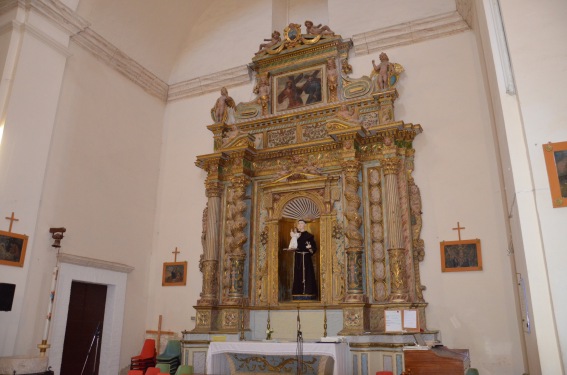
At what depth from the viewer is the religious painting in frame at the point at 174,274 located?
10.1 metres

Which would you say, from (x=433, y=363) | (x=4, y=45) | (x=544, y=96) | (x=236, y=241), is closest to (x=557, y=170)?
(x=544, y=96)

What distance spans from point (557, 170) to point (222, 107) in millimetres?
6719

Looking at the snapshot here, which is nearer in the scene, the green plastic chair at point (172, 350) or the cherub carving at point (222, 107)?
the green plastic chair at point (172, 350)

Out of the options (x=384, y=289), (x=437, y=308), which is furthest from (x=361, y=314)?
(x=437, y=308)

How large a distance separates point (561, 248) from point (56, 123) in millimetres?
8068

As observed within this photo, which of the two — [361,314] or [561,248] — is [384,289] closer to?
[361,314]

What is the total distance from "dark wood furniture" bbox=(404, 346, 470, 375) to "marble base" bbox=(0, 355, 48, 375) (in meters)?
5.08

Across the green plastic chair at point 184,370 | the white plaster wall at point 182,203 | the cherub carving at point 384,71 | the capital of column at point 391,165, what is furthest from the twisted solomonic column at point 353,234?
the white plaster wall at point 182,203

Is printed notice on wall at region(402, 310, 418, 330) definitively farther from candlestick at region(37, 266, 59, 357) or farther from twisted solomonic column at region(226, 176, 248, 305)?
candlestick at region(37, 266, 59, 357)

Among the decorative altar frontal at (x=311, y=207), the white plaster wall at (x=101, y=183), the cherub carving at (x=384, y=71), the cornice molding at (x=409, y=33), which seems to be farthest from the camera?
the cornice molding at (x=409, y=33)

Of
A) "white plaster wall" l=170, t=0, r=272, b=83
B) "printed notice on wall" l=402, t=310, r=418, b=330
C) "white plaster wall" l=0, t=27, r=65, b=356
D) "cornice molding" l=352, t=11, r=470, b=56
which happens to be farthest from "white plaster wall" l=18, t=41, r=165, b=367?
"printed notice on wall" l=402, t=310, r=418, b=330

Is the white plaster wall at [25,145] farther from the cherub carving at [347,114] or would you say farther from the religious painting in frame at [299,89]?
the cherub carving at [347,114]

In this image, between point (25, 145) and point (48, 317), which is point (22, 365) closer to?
point (48, 317)

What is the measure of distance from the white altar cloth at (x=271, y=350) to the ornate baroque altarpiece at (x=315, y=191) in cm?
61
